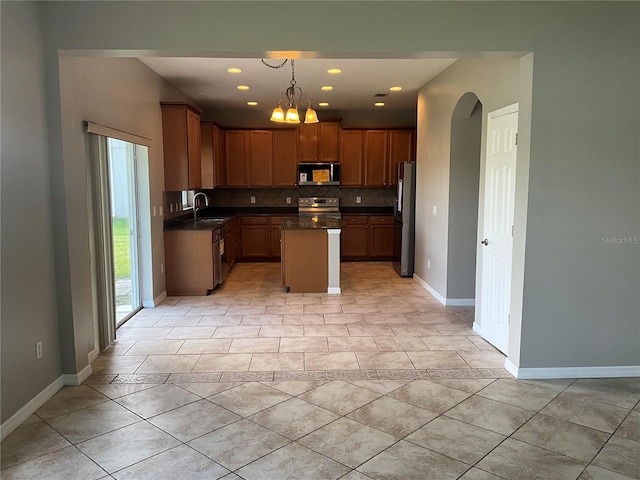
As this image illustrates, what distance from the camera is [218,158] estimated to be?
325 inches

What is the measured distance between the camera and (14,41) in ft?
9.21

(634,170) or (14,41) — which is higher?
(14,41)

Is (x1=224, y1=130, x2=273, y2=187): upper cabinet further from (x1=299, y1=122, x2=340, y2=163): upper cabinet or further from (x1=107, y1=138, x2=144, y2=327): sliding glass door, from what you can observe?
(x1=107, y1=138, x2=144, y2=327): sliding glass door

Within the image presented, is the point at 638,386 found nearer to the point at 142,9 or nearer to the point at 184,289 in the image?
the point at 142,9

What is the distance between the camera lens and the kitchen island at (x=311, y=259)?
620 centimetres

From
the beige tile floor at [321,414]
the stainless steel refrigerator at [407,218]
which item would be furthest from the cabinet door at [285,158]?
the beige tile floor at [321,414]

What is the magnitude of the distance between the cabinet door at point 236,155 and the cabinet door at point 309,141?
Result: 1.01 metres

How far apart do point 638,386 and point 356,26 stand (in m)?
3.28

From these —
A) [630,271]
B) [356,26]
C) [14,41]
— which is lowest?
[630,271]

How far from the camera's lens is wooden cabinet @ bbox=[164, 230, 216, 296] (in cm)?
604

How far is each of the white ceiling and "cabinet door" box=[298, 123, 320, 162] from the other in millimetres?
544

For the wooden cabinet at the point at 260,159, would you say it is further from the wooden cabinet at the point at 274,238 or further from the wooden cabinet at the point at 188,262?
the wooden cabinet at the point at 188,262

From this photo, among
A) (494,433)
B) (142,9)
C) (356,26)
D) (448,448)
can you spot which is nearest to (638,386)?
(494,433)

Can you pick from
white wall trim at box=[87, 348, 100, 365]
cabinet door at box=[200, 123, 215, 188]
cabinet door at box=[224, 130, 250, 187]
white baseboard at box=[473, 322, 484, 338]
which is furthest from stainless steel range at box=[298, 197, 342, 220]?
white wall trim at box=[87, 348, 100, 365]
